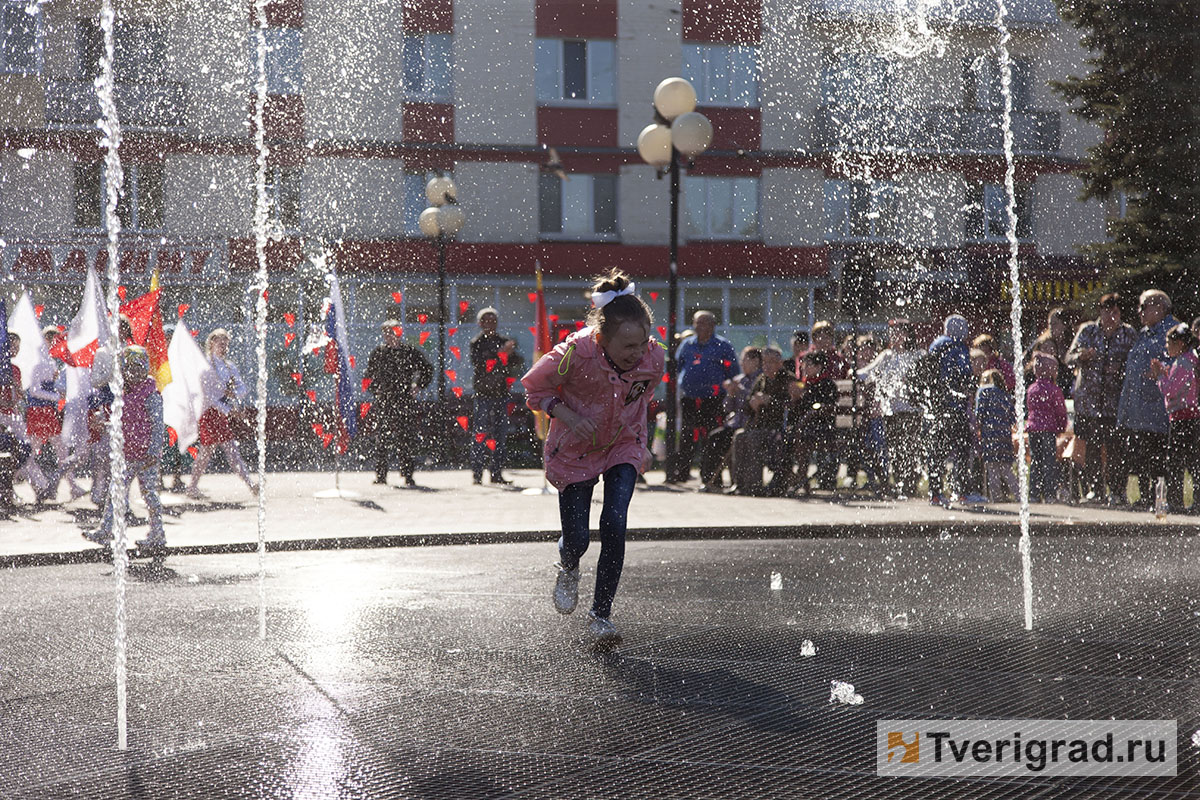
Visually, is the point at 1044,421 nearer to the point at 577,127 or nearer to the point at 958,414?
the point at 958,414

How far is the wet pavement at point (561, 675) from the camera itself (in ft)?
13.1

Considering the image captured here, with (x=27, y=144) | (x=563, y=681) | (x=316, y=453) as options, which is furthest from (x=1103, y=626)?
(x=27, y=144)

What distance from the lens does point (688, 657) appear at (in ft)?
19.2

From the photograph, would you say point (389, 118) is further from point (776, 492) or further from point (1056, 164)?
point (776, 492)

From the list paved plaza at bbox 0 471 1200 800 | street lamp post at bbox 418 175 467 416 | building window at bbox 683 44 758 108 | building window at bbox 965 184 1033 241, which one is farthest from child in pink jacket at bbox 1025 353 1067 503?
building window at bbox 965 184 1033 241

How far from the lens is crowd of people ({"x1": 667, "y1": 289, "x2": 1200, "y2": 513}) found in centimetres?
1238

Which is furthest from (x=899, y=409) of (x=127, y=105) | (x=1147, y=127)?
(x=127, y=105)

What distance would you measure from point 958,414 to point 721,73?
813 inches

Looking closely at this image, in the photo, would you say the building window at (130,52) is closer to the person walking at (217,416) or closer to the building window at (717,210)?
the building window at (717,210)

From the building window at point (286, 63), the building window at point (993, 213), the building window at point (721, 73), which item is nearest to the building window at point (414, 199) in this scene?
the building window at point (286, 63)

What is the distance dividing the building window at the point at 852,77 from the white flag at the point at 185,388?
21852 mm

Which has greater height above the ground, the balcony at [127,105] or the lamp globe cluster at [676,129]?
the balcony at [127,105]

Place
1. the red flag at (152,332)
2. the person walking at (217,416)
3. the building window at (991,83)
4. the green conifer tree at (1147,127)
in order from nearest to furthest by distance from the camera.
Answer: the red flag at (152,332) < the person walking at (217,416) < the green conifer tree at (1147,127) < the building window at (991,83)

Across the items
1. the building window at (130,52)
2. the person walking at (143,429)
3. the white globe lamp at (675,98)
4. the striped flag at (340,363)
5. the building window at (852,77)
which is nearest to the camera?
the person walking at (143,429)
